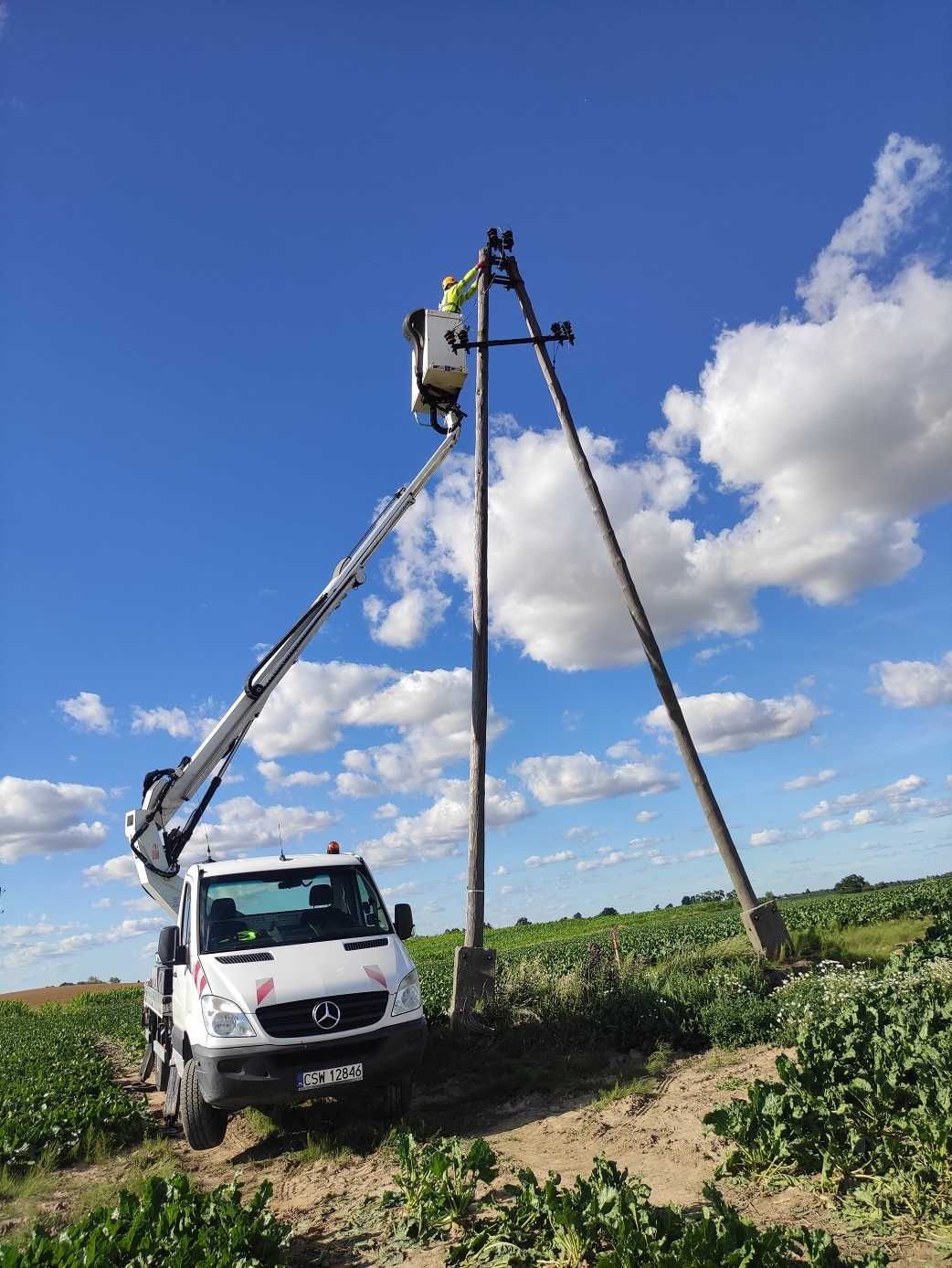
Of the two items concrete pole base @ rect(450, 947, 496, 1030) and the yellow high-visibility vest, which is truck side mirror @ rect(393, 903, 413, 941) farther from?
the yellow high-visibility vest

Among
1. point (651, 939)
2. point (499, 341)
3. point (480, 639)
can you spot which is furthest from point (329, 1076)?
point (651, 939)

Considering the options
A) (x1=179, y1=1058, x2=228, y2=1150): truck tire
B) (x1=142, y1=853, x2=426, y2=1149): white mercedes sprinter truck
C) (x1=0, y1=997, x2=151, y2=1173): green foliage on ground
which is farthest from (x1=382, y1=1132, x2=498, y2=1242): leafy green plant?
(x1=0, y1=997, x2=151, y2=1173): green foliage on ground

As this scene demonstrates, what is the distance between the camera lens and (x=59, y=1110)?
30.6 feet

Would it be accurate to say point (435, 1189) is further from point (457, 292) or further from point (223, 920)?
point (457, 292)

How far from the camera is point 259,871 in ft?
29.4

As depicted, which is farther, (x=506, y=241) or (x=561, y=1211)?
(x=506, y=241)

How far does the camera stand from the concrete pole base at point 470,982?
10500mm

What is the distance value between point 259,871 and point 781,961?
7124 mm

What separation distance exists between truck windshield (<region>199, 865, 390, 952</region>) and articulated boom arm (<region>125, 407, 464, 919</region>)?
A: 427 cm

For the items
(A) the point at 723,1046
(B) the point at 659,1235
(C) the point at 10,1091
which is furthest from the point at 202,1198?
(C) the point at 10,1091

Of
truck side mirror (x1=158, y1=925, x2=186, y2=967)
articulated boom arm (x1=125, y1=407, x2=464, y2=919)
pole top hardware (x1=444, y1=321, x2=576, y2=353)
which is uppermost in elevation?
pole top hardware (x1=444, y1=321, x2=576, y2=353)

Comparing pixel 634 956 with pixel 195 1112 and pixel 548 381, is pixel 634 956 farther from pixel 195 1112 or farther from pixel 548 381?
pixel 548 381

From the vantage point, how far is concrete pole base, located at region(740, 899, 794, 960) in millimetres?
11055

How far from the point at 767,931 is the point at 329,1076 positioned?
6.66 meters
